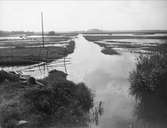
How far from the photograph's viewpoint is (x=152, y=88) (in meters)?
9.72

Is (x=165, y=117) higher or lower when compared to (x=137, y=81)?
lower

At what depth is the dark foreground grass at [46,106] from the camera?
23.6 ft

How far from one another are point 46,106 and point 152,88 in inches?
245

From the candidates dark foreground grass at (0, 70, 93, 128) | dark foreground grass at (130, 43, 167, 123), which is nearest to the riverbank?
dark foreground grass at (130, 43, 167, 123)

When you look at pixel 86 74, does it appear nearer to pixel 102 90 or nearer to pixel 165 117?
pixel 102 90

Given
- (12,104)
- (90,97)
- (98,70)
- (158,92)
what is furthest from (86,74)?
(12,104)

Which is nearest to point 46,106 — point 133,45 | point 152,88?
point 152,88

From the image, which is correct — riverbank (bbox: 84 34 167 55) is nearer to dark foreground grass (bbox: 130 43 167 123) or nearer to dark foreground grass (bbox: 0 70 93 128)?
dark foreground grass (bbox: 130 43 167 123)

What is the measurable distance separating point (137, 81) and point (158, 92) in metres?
1.45

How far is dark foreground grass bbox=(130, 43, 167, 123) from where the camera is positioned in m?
8.62

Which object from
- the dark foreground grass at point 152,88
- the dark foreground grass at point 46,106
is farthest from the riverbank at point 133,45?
the dark foreground grass at point 46,106

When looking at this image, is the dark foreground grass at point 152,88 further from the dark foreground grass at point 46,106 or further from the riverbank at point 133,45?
the dark foreground grass at point 46,106

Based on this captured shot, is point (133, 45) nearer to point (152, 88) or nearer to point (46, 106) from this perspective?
point (152, 88)

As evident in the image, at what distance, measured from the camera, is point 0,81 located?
461 inches
